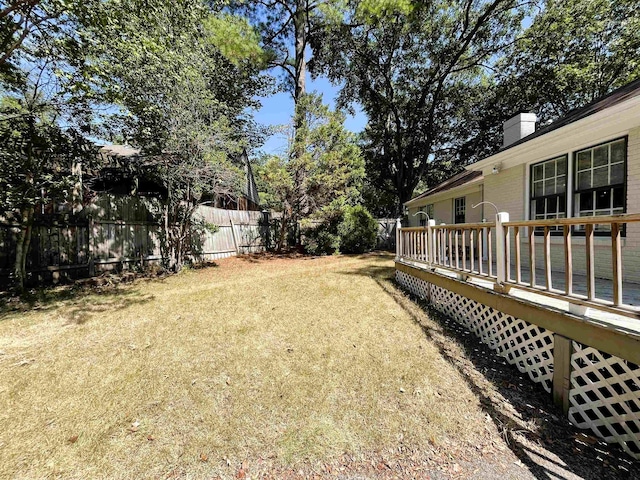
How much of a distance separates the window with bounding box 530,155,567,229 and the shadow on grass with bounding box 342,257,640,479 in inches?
135

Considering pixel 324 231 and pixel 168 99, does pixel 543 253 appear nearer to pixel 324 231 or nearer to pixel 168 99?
pixel 168 99

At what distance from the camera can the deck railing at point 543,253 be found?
7.22ft

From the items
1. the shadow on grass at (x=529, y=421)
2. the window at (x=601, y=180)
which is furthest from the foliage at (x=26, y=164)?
the window at (x=601, y=180)

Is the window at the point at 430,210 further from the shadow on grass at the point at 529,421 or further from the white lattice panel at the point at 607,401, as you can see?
the white lattice panel at the point at 607,401

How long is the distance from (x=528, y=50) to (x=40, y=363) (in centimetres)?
2246

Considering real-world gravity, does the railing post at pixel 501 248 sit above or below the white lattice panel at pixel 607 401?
above

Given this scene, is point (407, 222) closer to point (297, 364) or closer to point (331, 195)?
point (331, 195)

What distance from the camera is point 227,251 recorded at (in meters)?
11.8

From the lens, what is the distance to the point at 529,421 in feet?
8.18

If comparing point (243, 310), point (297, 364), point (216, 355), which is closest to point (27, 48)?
point (243, 310)

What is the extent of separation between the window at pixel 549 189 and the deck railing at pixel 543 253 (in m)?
0.41

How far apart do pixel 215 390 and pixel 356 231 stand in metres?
10.6

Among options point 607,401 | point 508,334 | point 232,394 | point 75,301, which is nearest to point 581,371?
point 607,401

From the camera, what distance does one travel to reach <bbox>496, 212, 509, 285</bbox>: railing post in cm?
340
